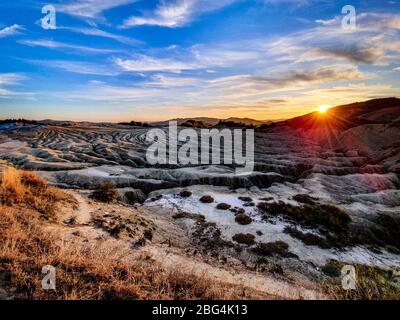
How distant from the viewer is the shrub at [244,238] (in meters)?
21.0

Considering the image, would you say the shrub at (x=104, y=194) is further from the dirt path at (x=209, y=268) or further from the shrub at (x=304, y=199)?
the shrub at (x=304, y=199)

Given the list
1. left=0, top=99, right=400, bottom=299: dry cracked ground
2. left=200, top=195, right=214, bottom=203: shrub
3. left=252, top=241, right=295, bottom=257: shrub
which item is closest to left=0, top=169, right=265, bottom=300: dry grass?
left=0, top=99, right=400, bottom=299: dry cracked ground

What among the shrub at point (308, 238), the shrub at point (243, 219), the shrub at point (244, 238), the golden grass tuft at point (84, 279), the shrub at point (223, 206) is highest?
the golden grass tuft at point (84, 279)

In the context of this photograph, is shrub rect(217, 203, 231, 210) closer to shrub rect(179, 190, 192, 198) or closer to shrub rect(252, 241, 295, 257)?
shrub rect(179, 190, 192, 198)

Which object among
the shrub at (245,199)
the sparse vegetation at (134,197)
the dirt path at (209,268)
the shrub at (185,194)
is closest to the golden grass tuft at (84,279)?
the dirt path at (209,268)

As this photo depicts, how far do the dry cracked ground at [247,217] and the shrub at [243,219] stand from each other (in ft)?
0.38

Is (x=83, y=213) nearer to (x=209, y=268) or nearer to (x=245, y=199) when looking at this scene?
(x=209, y=268)

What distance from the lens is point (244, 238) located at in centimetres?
2145

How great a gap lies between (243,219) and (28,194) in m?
16.8

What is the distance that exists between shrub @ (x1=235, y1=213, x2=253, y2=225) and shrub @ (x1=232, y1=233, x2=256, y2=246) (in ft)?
8.67

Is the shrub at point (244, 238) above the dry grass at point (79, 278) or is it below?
below

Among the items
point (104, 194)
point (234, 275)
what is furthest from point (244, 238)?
point (104, 194)

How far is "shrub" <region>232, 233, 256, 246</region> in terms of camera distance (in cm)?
2105
